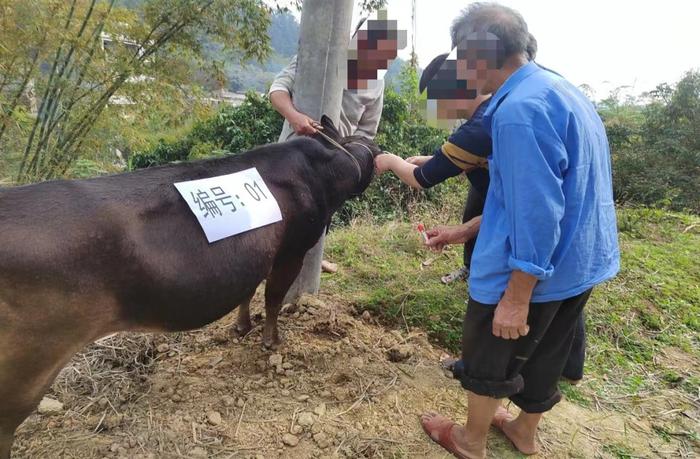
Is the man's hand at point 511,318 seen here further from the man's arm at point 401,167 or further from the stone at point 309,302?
the stone at point 309,302

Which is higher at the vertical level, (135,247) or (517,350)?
(135,247)

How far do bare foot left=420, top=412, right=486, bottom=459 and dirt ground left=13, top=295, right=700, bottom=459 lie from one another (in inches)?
2.4

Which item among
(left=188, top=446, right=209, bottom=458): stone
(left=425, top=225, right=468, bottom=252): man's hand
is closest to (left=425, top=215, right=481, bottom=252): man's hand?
(left=425, top=225, right=468, bottom=252): man's hand

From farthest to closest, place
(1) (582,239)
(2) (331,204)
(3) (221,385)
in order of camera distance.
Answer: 1. (2) (331,204)
2. (3) (221,385)
3. (1) (582,239)

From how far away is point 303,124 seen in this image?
10.3 ft

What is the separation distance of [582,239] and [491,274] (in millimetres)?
395

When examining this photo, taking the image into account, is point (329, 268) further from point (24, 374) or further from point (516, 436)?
point (24, 374)

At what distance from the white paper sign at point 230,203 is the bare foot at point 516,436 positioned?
1.77 metres

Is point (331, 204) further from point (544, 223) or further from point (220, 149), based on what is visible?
point (220, 149)

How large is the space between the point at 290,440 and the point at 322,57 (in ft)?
8.31

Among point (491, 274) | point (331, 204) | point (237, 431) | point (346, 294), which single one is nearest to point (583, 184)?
point (491, 274)

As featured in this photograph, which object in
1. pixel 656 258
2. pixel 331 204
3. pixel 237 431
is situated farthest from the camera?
pixel 656 258

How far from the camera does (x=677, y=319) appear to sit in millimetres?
4125

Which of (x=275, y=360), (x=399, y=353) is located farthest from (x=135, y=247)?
(x=399, y=353)
